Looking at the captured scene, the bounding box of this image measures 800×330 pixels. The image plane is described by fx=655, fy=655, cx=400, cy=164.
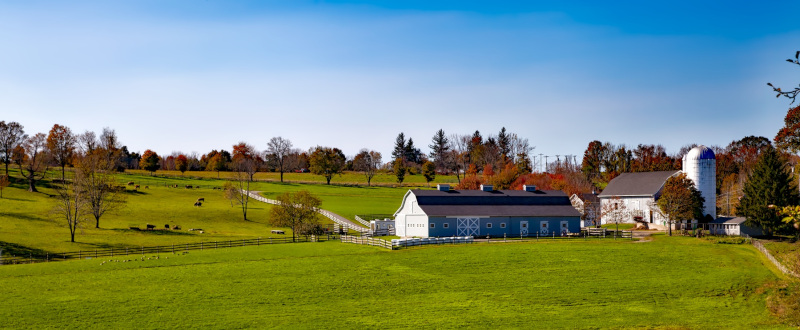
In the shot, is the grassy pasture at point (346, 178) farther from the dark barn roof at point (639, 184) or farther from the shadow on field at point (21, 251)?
the shadow on field at point (21, 251)

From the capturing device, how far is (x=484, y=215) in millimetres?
63656

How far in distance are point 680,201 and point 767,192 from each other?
7.96 meters

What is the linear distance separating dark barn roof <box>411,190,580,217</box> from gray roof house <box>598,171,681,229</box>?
12092 millimetres

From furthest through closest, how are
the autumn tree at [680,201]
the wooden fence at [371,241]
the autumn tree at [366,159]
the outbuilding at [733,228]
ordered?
Answer: the autumn tree at [366,159]
the autumn tree at [680,201]
the outbuilding at [733,228]
the wooden fence at [371,241]

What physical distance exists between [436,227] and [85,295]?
3340 cm

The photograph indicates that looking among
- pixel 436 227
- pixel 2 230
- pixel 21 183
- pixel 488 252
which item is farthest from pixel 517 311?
pixel 21 183

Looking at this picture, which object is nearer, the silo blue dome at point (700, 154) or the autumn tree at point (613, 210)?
the silo blue dome at point (700, 154)

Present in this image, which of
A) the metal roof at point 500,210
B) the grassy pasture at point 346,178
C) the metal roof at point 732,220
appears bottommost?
the metal roof at point 732,220

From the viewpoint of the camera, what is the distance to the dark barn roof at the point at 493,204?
63.9 meters

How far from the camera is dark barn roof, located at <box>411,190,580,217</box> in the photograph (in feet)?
210

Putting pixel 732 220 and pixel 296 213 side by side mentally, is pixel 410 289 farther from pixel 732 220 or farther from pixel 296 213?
pixel 732 220

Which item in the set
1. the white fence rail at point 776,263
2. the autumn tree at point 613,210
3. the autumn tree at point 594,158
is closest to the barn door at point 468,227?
the autumn tree at point 613,210

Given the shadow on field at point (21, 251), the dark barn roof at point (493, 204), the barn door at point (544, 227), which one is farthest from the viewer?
the barn door at point (544, 227)

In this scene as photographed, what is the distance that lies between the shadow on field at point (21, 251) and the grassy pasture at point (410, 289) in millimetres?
7803
